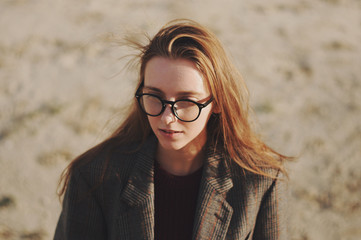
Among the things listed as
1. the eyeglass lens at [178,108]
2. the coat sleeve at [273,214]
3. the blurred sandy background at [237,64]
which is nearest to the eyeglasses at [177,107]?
the eyeglass lens at [178,108]

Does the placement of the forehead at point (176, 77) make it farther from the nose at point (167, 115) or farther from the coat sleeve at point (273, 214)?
the coat sleeve at point (273, 214)

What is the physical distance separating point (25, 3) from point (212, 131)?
21.8 feet

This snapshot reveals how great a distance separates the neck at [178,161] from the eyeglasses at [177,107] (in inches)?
13.8

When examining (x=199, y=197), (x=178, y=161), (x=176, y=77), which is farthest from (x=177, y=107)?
(x=199, y=197)

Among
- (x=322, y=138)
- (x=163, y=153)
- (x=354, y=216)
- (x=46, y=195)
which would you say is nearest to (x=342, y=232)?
(x=354, y=216)

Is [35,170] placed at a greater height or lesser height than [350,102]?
lesser

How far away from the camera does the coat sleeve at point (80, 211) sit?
5.86ft

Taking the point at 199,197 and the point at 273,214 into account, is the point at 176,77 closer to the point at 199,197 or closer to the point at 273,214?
the point at 199,197

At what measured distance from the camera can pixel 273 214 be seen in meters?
1.93

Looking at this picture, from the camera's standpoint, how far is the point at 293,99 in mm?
5109

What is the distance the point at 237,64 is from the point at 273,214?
4050 millimetres

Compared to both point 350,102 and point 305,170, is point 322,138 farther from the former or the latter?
point 350,102

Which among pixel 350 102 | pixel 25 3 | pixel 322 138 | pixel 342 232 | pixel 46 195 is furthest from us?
pixel 25 3

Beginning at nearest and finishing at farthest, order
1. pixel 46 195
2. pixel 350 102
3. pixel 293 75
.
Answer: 1. pixel 46 195
2. pixel 350 102
3. pixel 293 75
